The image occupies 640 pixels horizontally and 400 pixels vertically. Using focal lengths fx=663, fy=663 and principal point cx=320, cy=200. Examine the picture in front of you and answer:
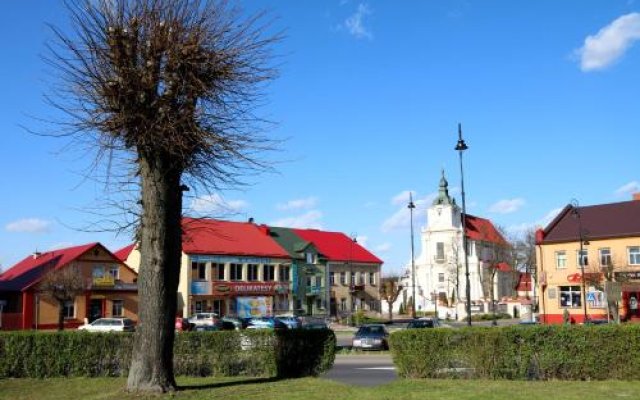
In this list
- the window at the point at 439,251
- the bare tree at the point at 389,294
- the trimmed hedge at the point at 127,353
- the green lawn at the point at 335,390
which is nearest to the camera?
the green lawn at the point at 335,390

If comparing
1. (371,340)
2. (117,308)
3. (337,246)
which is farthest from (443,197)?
(371,340)

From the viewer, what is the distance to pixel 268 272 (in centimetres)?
6669

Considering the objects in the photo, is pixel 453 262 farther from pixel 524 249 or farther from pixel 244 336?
pixel 244 336

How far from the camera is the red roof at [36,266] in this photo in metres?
51.3

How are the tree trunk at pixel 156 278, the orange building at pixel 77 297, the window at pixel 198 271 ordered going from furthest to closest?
the window at pixel 198 271 → the orange building at pixel 77 297 → the tree trunk at pixel 156 278

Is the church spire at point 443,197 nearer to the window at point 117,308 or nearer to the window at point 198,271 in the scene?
the window at point 198,271

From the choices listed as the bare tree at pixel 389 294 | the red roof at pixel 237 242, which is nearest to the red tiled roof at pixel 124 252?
the red roof at pixel 237 242

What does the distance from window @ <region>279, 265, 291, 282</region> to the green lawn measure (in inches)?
2047

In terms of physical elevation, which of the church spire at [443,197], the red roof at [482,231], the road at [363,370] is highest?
the church spire at [443,197]

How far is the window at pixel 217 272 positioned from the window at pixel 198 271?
89 centimetres

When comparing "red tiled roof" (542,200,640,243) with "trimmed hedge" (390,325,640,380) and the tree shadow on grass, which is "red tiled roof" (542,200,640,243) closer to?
"trimmed hedge" (390,325,640,380)

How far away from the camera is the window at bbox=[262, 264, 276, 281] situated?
66188mm

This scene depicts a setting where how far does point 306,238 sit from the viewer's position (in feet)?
250

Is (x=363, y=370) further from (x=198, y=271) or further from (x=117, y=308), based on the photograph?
(x=198, y=271)
